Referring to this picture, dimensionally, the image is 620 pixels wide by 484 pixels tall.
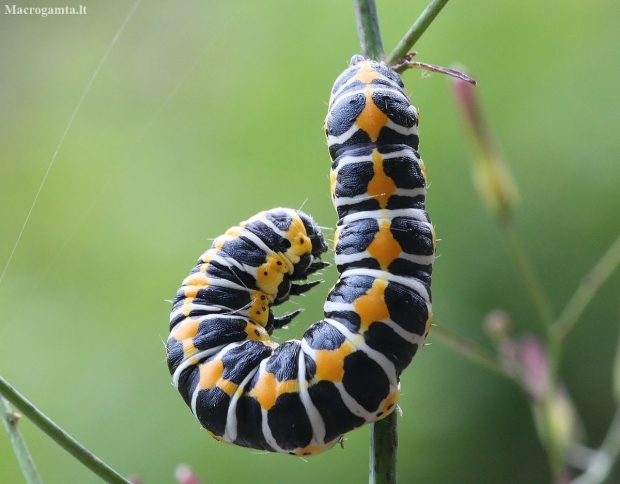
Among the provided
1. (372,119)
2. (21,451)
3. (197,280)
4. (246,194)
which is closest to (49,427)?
(21,451)

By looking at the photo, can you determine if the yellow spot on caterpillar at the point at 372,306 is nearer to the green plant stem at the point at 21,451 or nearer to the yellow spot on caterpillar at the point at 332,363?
the yellow spot on caterpillar at the point at 332,363

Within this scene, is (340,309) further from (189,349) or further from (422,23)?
(422,23)

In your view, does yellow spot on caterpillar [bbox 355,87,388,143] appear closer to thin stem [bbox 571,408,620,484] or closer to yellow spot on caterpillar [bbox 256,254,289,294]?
Result: yellow spot on caterpillar [bbox 256,254,289,294]

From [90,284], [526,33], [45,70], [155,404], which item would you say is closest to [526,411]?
[155,404]

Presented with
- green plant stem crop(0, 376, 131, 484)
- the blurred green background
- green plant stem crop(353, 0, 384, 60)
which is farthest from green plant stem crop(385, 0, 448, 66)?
the blurred green background

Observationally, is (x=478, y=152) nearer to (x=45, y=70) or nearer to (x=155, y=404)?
(x=155, y=404)

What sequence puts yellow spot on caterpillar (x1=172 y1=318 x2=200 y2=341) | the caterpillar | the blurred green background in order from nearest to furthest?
1. the caterpillar
2. yellow spot on caterpillar (x1=172 y1=318 x2=200 y2=341)
3. the blurred green background
